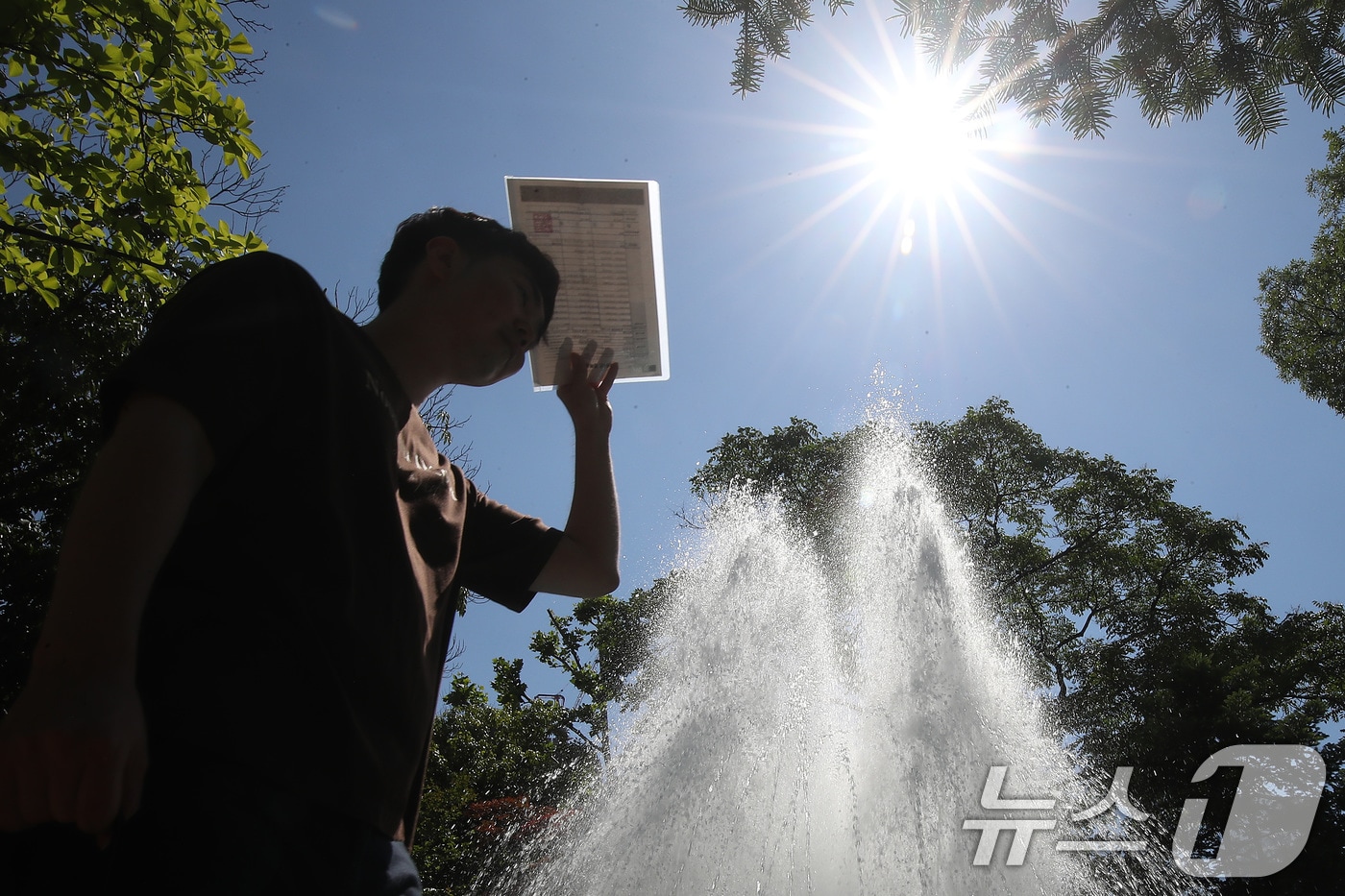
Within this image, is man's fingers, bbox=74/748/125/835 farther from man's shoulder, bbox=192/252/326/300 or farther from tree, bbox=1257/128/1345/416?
tree, bbox=1257/128/1345/416

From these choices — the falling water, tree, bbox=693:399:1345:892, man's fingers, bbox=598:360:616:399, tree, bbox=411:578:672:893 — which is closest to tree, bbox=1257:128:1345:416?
tree, bbox=693:399:1345:892

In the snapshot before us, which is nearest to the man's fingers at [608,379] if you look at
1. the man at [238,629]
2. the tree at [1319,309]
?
the man at [238,629]

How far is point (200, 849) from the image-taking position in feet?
2.29

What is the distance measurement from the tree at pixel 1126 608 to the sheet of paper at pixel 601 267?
449 inches

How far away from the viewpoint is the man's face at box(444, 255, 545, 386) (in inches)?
52.1

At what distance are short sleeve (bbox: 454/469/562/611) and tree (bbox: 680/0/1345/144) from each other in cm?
193

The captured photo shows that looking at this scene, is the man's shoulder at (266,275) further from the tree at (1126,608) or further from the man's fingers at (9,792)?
the tree at (1126,608)

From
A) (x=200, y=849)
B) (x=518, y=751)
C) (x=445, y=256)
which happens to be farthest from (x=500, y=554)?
(x=518, y=751)

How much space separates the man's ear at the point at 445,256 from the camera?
4.50 ft

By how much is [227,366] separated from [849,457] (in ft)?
50.3

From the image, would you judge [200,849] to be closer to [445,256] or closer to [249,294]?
[249,294]

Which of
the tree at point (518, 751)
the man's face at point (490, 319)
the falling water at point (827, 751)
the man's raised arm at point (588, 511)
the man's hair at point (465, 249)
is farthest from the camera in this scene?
the tree at point (518, 751)

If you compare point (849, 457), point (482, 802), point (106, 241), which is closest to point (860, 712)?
point (106, 241)

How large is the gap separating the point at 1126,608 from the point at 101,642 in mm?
16524
